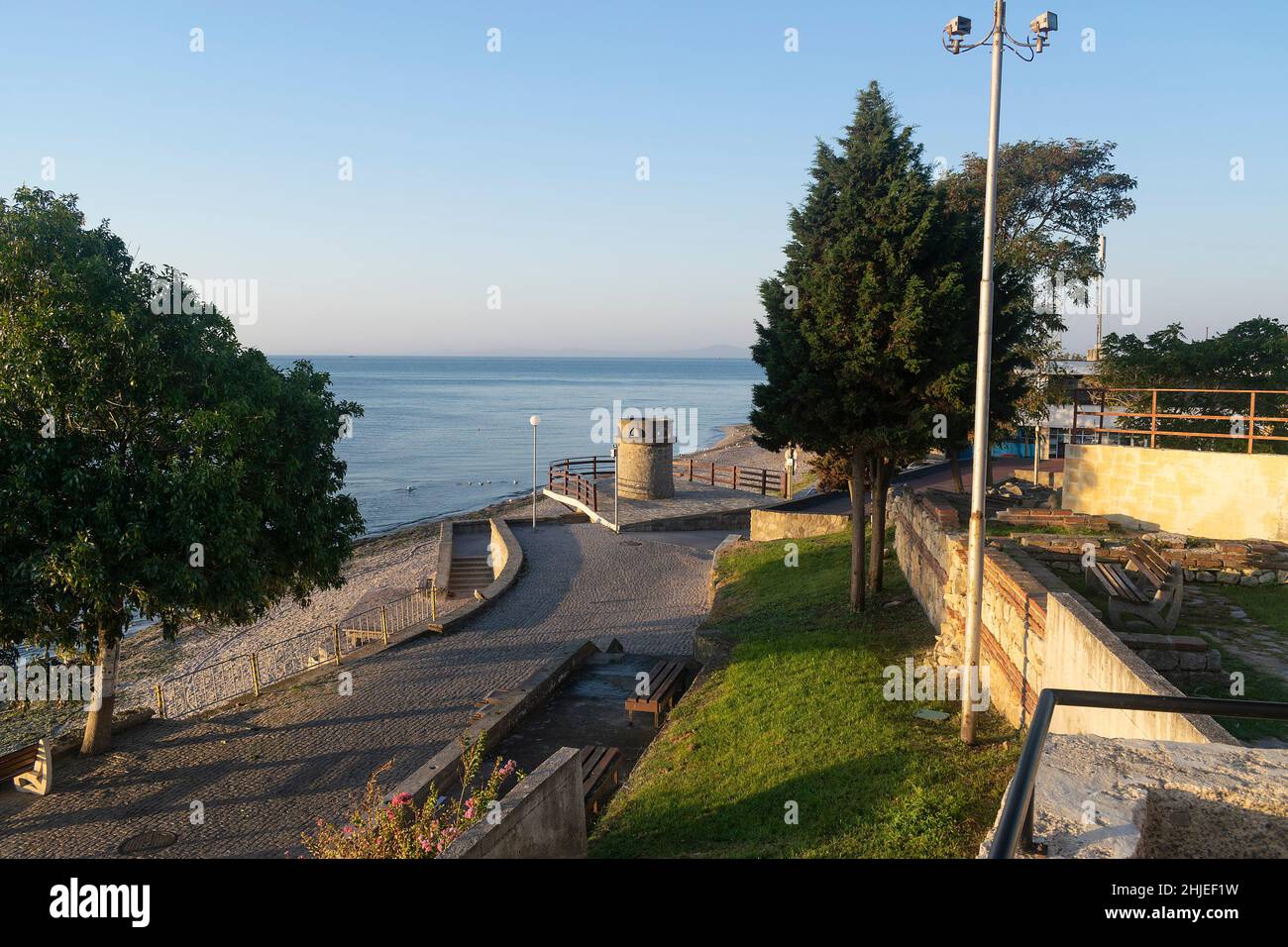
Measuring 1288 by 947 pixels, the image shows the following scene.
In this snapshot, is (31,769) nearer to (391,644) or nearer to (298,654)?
(391,644)

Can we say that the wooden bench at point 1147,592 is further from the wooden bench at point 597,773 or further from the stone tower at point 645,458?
the stone tower at point 645,458

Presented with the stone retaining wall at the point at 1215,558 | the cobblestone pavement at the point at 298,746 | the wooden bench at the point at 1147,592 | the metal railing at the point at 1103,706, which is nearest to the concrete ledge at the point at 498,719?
the cobblestone pavement at the point at 298,746

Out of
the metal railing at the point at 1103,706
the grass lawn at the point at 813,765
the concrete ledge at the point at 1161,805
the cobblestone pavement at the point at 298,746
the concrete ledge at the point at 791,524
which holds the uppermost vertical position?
the metal railing at the point at 1103,706

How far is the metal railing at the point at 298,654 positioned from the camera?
19.3 m

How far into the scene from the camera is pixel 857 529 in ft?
49.0

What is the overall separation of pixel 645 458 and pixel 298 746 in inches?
809

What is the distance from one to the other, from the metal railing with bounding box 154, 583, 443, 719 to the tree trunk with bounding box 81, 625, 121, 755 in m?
5.09

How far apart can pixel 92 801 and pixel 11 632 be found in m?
2.48

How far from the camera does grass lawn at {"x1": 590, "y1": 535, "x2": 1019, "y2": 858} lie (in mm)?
7477

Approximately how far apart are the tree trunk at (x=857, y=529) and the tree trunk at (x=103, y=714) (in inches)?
468

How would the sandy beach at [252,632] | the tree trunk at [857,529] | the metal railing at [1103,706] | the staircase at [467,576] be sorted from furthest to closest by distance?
the staircase at [467,576], the sandy beach at [252,632], the tree trunk at [857,529], the metal railing at [1103,706]

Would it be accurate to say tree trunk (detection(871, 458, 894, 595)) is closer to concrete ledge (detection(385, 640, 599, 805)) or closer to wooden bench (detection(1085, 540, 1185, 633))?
wooden bench (detection(1085, 540, 1185, 633))

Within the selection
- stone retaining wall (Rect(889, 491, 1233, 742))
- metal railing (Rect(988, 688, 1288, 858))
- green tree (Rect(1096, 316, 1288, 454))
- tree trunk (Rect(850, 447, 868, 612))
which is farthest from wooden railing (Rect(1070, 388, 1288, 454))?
metal railing (Rect(988, 688, 1288, 858))
